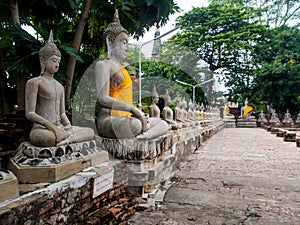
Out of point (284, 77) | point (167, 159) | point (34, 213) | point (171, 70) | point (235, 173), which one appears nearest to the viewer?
point (34, 213)

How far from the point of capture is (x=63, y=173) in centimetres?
213

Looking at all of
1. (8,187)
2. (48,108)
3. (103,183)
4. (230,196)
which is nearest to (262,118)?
(230,196)

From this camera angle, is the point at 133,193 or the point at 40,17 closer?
the point at 133,193

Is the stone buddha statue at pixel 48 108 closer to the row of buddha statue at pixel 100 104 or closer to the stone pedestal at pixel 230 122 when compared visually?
the row of buddha statue at pixel 100 104

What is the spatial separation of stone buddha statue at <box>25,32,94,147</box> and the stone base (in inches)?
21.3

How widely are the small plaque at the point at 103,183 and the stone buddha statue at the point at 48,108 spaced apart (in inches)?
15.1

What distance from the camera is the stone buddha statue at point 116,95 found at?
2982mm

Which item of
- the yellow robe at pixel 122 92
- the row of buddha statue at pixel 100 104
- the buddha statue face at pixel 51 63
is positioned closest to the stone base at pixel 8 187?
the row of buddha statue at pixel 100 104

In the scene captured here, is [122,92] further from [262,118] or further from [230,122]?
[262,118]

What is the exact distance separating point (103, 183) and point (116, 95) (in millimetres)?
1098

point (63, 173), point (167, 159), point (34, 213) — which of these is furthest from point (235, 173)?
point (34, 213)

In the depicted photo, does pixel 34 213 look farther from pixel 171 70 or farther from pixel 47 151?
pixel 171 70

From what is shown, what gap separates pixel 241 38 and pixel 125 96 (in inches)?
807

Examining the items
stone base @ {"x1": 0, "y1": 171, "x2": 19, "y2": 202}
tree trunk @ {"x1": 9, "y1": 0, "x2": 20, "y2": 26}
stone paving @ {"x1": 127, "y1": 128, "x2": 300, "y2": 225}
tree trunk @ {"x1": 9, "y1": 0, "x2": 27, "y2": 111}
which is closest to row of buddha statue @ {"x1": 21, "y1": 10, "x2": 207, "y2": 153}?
stone base @ {"x1": 0, "y1": 171, "x2": 19, "y2": 202}
